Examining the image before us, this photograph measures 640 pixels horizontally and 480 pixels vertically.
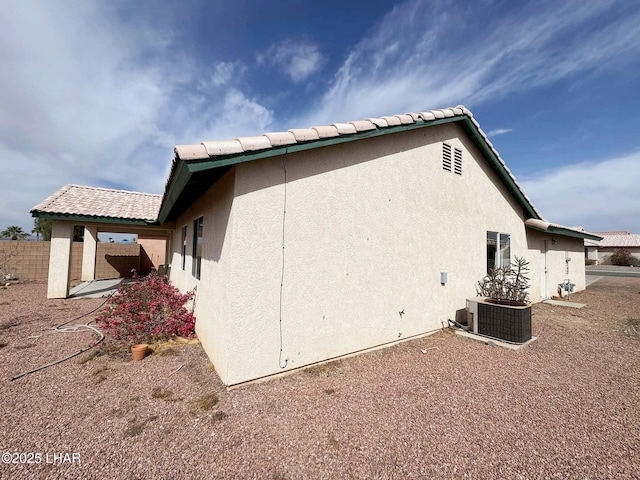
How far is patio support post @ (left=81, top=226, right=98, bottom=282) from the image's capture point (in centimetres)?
1596

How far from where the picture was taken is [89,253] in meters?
16.2

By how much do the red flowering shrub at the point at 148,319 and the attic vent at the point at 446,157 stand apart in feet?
24.5

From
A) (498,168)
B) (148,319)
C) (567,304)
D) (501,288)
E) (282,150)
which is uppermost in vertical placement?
(498,168)

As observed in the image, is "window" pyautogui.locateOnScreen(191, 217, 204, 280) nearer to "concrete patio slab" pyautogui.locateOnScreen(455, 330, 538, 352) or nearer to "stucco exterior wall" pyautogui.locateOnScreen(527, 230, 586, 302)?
"concrete patio slab" pyautogui.locateOnScreen(455, 330, 538, 352)

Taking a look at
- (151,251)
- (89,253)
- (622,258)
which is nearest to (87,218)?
(89,253)

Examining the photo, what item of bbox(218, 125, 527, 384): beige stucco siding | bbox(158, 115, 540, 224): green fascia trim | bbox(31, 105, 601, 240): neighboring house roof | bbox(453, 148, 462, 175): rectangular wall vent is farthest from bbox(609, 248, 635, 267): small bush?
bbox(453, 148, 462, 175): rectangular wall vent

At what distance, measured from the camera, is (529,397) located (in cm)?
394

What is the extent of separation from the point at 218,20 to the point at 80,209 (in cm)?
948

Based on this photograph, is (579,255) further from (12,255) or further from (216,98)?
(12,255)

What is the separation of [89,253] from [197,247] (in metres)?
14.2

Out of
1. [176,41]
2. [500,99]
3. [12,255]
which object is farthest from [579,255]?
[12,255]

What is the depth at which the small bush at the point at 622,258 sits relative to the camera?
38.8 meters

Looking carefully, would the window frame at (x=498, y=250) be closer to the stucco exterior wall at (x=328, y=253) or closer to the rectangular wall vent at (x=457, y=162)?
the stucco exterior wall at (x=328, y=253)

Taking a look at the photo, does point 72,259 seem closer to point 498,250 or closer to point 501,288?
point 501,288
